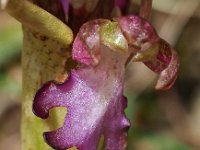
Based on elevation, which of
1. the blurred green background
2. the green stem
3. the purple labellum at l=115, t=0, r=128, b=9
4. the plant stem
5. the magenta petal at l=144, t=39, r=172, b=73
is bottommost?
the blurred green background

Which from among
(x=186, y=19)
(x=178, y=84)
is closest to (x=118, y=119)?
(x=186, y=19)

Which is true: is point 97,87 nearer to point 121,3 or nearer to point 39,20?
point 39,20

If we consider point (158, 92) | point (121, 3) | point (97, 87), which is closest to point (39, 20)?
point (97, 87)

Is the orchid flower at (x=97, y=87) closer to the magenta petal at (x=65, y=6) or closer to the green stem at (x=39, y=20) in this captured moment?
the green stem at (x=39, y=20)

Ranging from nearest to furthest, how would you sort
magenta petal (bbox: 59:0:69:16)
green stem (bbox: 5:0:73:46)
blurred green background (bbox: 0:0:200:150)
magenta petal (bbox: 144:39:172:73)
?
green stem (bbox: 5:0:73:46), magenta petal (bbox: 144:39:172:73), magenta petal (bbox: 59:0:69:16), blurred green background (bbox: 0:0:200:150)

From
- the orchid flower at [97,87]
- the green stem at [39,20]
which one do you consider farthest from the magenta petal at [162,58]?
the green stem at [39,20]

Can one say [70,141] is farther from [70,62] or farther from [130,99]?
[130,99]

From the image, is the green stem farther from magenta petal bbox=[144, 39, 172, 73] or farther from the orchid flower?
magenta petal bbox=[144, 39, 172, 73]

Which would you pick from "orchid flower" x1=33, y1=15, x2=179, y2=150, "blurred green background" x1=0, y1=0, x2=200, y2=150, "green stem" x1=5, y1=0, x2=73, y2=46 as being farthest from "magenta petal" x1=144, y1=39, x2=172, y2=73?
"blurred green background" x1=0, y1=0, x2=200, y2=150
